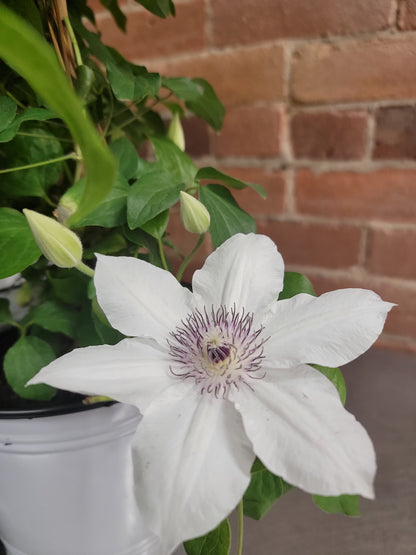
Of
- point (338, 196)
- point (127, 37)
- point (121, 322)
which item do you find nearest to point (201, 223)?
point (121, 322)

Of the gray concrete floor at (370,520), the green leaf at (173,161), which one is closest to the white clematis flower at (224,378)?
the green leaf at (173,161)

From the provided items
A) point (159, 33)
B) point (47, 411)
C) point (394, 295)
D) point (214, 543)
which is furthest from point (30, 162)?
point (394, 295)

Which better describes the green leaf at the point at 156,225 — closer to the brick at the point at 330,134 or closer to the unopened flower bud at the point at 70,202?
the unopened flower bud at the point at 70,202

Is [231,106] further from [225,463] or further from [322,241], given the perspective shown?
[225,463]

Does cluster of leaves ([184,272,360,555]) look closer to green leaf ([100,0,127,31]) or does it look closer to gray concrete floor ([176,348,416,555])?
gray concrete floor ([176,348,416,555])

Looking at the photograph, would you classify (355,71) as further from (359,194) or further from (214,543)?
(214,543)

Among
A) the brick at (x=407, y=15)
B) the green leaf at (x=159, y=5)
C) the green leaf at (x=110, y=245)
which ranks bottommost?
the green leaf at (x=110, y=245)

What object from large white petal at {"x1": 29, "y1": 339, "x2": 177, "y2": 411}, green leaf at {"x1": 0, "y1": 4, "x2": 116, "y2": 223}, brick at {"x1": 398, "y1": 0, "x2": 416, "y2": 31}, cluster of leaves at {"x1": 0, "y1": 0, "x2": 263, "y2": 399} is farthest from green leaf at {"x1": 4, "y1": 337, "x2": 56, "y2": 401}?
brick at {"x1": 398, "y1": 0, "x2": 416, "y2": 31}
